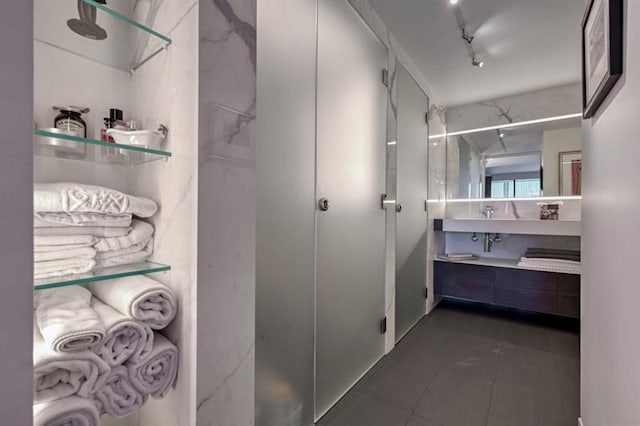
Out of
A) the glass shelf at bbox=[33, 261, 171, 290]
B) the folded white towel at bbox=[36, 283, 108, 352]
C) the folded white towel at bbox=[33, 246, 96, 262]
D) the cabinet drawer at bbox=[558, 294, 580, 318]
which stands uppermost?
the folded white towel at bbox=[33, 246, 96, 262]

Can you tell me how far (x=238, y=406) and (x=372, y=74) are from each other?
1.99 m

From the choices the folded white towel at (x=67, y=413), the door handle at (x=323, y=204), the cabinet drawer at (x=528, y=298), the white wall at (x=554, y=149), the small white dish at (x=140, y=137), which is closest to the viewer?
the folded white towel at (x=67, y=413)

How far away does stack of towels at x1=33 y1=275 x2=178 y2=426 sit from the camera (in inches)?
24.3

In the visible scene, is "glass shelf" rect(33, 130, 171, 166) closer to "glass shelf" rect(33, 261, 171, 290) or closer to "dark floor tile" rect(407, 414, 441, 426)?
"glass shelf" rect(33, 261, 171, 290)

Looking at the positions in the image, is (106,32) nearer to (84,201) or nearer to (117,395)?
(84,201)

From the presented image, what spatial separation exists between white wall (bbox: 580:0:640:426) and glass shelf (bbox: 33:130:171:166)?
3.98ft

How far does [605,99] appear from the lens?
3.10 feet

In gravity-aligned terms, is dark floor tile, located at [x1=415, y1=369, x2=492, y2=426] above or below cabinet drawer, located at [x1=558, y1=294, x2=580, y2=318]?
below

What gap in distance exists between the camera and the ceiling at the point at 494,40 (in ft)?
6.28

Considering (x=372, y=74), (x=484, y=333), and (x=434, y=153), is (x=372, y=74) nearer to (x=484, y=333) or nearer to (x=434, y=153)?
(x=434, y=153)

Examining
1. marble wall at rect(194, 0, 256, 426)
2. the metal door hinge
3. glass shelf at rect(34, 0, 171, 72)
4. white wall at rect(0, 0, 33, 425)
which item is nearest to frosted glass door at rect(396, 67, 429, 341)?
the metal door hinge

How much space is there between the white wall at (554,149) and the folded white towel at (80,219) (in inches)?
150

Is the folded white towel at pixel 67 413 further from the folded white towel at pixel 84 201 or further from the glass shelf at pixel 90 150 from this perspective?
the glass shelf at pixel 90 150

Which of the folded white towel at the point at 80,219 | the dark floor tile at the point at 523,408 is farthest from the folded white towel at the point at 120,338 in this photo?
the dark floor tile at the point at 523,408
